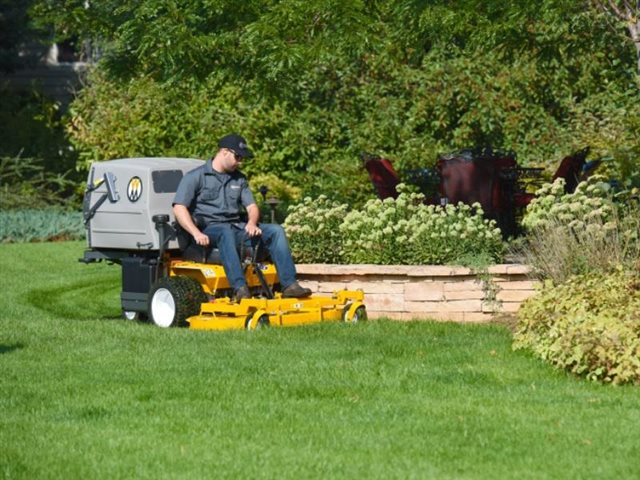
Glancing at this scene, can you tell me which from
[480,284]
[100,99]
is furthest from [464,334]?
[100,99]

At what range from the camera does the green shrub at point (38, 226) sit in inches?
845

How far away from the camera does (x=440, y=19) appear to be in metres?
12.2

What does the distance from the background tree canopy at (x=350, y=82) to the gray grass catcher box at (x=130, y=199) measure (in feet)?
3.32

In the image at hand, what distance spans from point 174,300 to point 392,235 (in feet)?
6.43

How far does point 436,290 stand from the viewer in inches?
464

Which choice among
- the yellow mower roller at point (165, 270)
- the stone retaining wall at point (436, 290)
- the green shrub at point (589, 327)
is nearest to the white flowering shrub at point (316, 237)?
the stone retaining wall at point (436, 290)

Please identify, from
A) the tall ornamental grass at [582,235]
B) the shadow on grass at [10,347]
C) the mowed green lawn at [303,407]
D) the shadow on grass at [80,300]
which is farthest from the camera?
the shadow on grass at [80,300]

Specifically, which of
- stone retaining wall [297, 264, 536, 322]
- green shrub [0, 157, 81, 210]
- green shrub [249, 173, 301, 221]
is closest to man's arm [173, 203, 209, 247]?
stone retaining wall [297, 264, 536, 322]

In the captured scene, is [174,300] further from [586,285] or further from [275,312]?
[586,285]

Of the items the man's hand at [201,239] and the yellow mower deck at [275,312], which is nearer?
the yellow mower deck at [275,312]

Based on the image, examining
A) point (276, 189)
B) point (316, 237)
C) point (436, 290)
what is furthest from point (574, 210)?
point (276, 189)

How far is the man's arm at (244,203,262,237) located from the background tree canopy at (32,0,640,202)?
1.27m

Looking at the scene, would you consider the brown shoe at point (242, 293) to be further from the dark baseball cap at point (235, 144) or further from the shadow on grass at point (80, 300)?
the shadow on grass at point (80, 300)

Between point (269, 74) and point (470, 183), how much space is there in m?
2.58
